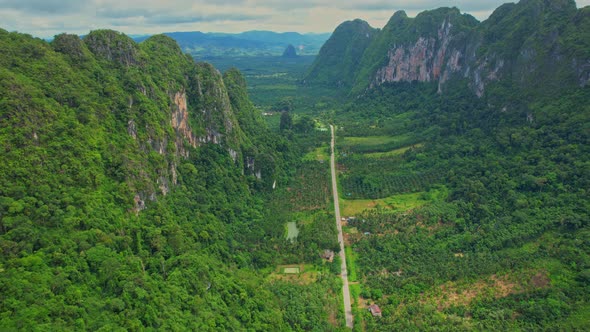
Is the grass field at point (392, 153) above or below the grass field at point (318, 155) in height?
above

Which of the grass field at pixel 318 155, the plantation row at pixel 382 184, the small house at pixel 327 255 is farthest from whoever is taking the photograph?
the grass field at pixel 318 155

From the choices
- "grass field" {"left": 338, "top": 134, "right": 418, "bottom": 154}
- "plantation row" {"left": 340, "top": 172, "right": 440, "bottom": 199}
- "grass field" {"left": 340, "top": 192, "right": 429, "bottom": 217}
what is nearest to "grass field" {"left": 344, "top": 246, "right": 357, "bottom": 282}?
"grass field" {"left": 340, "top": 192, "right": 429, "bottom": 217}

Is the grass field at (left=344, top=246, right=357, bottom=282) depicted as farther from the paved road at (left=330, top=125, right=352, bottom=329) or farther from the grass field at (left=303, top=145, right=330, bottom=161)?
the grass field at (left=303, top=145, right=330, bottom=161)

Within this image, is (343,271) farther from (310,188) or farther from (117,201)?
(117,201)

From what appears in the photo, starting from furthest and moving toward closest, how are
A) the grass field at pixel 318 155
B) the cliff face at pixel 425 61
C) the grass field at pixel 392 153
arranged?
the cliff face at pixel 425 61 → the grass field at pixel 318 155 → the grass field at pixel 392 153

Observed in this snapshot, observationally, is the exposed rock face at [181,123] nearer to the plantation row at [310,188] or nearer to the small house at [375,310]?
the plantation row at [310,188]

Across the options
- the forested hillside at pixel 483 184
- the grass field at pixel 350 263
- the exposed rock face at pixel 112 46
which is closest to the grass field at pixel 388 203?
the forested hillside at pixel 483 184
